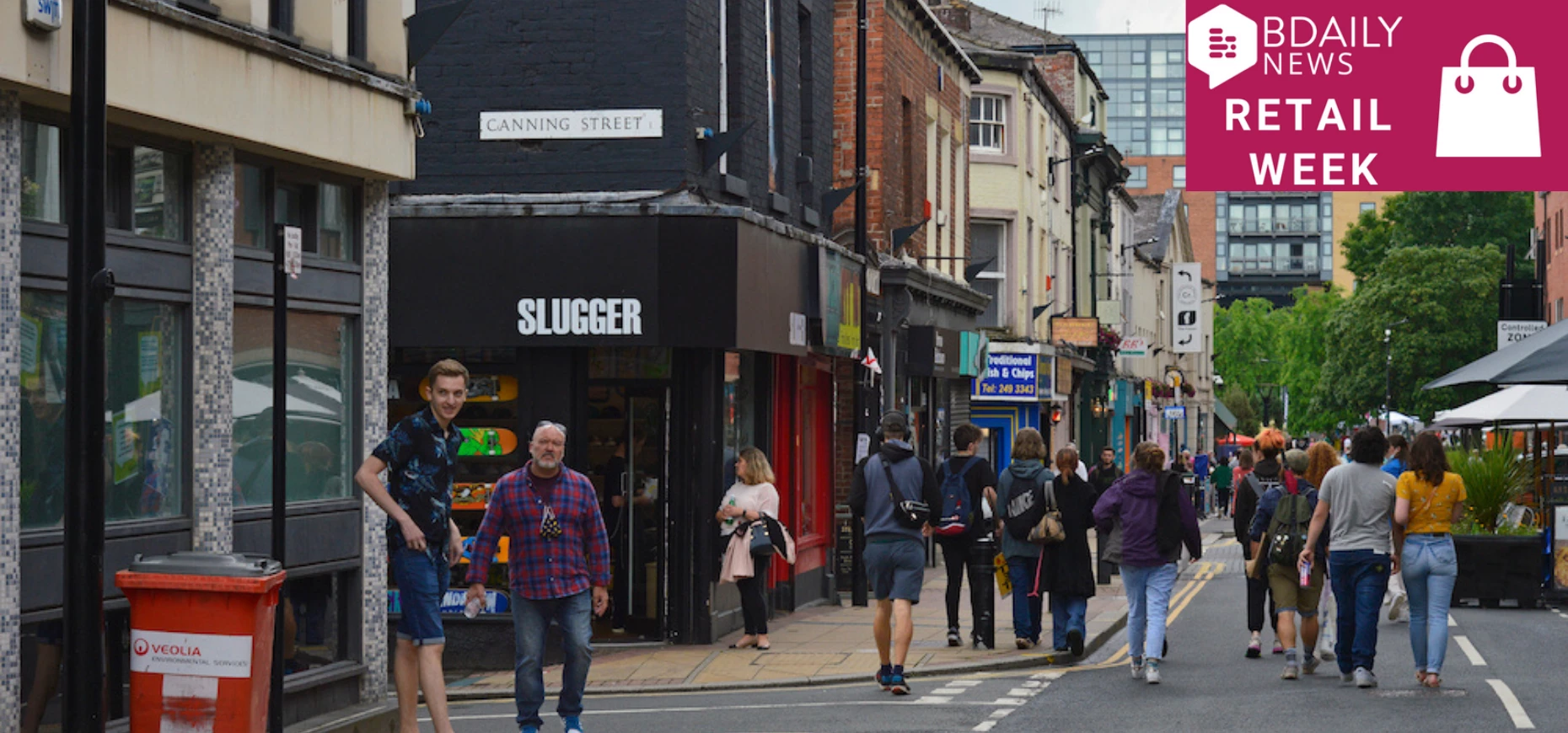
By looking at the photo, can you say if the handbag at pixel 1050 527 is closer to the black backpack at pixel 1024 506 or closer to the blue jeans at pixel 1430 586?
the black backpack at pixel 1024 506

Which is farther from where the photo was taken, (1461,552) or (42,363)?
(1461,552)

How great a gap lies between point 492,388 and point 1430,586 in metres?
7.53

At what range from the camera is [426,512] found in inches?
393

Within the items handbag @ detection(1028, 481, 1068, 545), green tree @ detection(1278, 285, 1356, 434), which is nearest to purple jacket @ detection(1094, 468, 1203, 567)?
handbag @ detection(1028, 481, 1068, 545)

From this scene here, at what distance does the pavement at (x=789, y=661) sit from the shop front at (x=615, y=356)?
0.73m

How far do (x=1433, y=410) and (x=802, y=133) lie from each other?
57.7 meters

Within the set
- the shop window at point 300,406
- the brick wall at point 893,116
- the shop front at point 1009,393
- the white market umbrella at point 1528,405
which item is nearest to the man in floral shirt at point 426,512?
the shop window at point 300,406

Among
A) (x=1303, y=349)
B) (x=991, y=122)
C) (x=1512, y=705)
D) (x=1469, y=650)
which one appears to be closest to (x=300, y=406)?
(x=1512, y=705)

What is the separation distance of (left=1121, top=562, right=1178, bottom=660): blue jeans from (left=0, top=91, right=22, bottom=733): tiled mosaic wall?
7750mm

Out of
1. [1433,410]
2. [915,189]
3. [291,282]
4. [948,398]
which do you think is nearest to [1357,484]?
[291,282]

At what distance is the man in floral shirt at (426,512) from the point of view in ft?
32.6

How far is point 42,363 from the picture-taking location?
9211 mm

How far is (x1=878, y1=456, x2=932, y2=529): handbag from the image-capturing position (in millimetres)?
13312

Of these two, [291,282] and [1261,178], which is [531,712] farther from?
[1261,178]
